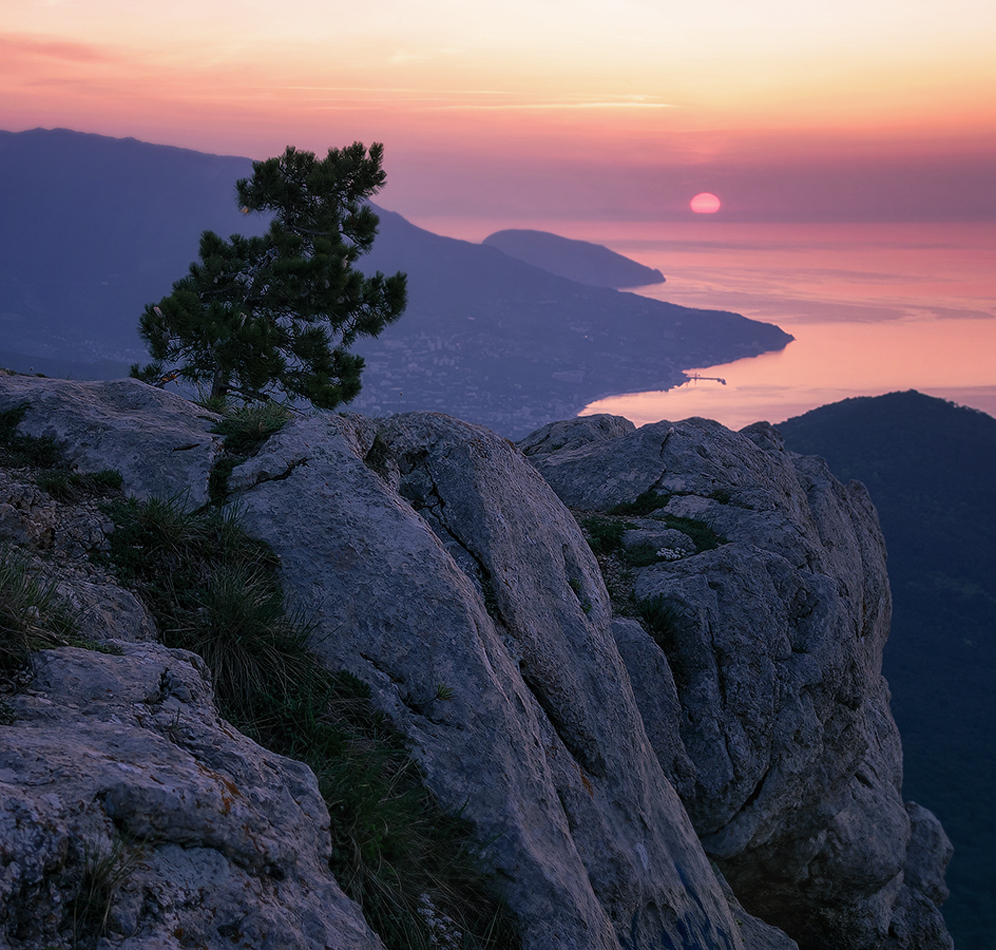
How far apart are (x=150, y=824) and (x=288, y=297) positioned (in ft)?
68.0

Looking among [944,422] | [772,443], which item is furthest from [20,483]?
[944,422]

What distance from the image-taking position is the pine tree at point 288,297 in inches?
770

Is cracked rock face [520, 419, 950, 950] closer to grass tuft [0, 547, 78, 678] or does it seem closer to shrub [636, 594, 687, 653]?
shrub [636, 594, 687, 653]

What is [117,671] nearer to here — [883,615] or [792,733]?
[792,733]

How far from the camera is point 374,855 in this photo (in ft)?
14.5

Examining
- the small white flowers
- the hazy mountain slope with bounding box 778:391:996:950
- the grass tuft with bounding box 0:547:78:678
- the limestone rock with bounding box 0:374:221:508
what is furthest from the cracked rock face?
→ the hazy mountain slope with bounding box 778:391:996:950

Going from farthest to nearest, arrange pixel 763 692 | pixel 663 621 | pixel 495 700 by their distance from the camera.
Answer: pixel 763 692 → pixel 663 621 → pixel 495 700

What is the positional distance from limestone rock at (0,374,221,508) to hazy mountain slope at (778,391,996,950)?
53.0 meters

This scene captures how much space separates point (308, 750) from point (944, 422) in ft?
429

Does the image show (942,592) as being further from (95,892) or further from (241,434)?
(95,892)

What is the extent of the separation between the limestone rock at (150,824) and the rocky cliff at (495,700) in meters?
0.01

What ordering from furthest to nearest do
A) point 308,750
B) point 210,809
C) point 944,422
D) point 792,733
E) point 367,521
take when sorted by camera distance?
point 944,422 < point 792,733 < point 367,521 < point 308,750 < point 210,809

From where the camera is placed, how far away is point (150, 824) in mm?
3410

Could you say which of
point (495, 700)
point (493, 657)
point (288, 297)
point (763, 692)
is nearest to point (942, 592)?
point (288, 297)
